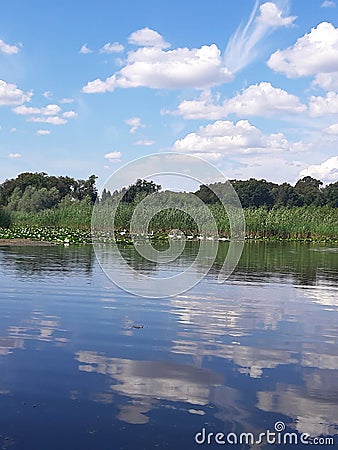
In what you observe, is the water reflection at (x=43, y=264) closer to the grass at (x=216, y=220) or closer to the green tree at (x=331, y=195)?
the grass at (x=216, y=220)

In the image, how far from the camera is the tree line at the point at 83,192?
72438mm

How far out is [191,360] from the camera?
7.98 m

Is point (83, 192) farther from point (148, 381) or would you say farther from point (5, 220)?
point (148, 381)

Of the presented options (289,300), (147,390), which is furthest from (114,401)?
(289,300)

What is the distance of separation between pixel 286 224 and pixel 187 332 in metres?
43.2

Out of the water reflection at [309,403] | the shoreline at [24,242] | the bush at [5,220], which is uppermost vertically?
the bush at [5,220]

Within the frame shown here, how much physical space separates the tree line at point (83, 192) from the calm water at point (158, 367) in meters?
59.7

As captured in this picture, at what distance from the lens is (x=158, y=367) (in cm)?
761

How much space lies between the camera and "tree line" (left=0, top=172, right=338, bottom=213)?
238 ft

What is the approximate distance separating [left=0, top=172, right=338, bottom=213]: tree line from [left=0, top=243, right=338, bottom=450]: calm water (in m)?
59.7

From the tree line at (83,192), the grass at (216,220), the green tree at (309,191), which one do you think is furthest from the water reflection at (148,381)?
the green tree at (309,191)

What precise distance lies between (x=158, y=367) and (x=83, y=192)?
257 ft

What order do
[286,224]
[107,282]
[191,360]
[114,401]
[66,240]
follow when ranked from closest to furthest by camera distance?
[114,401] → [191,360] → [107,282] → [66,240] → [286,224]

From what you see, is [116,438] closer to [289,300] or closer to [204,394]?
[204,394]
